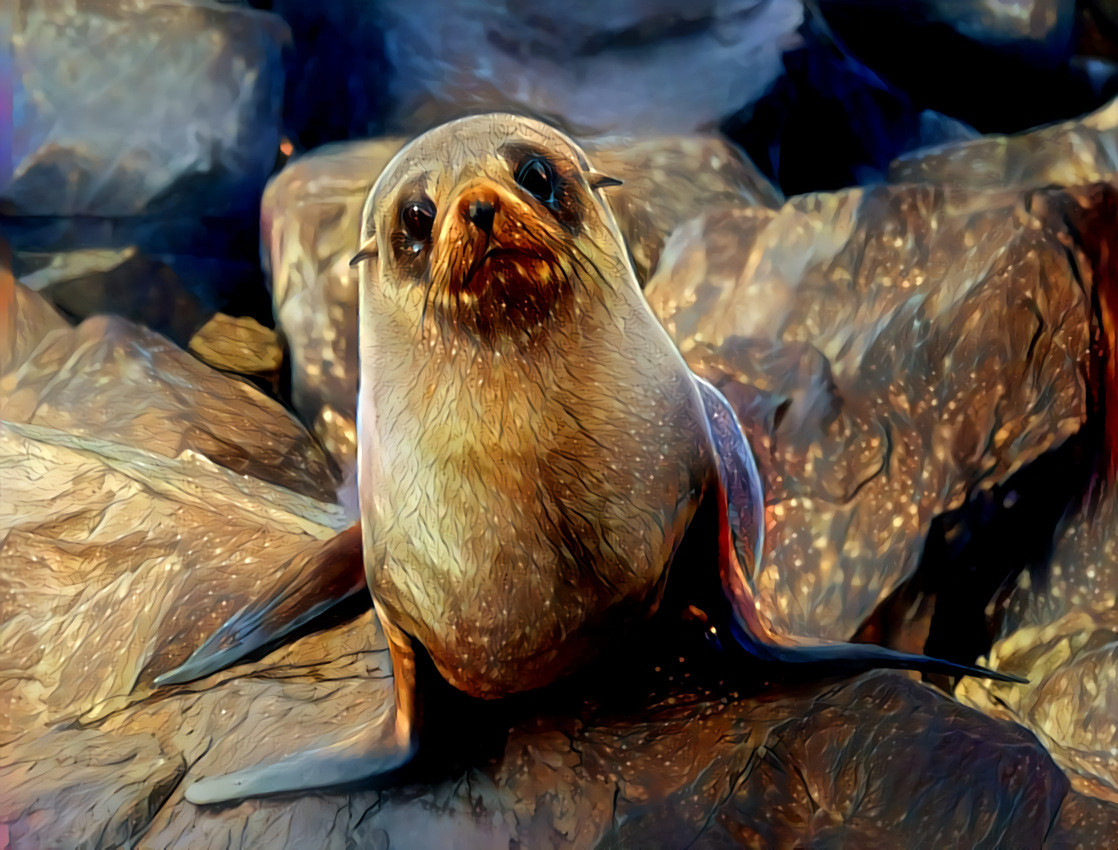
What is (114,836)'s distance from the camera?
1.30 meters

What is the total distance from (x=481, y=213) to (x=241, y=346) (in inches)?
27.8

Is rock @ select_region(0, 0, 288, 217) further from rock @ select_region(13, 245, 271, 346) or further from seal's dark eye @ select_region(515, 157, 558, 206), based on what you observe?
seal's dark eye @ select_region(515, 157, 558, 206)

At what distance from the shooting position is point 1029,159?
1.49 metres

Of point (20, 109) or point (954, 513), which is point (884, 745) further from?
point (20, 109)

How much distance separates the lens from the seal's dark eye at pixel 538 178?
1.19m

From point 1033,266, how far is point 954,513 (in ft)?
1.29

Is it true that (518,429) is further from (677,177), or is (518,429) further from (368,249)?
(677,177)

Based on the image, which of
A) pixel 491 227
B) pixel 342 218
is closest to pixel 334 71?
pixel 342 218

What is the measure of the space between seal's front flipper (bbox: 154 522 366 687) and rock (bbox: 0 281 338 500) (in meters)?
0.23

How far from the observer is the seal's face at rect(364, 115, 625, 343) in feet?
3.75

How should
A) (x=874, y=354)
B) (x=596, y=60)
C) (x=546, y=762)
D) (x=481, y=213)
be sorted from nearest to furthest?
(x=481, y=213) → (x=546, y=762) → (x=874, y=354) → (x=596, y=60)

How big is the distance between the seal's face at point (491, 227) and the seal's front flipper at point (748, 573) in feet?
0.94

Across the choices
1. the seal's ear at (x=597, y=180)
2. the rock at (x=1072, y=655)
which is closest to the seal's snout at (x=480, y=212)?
the seal's ear at (x=597, y=180)

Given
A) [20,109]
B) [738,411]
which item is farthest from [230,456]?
[738,411]
